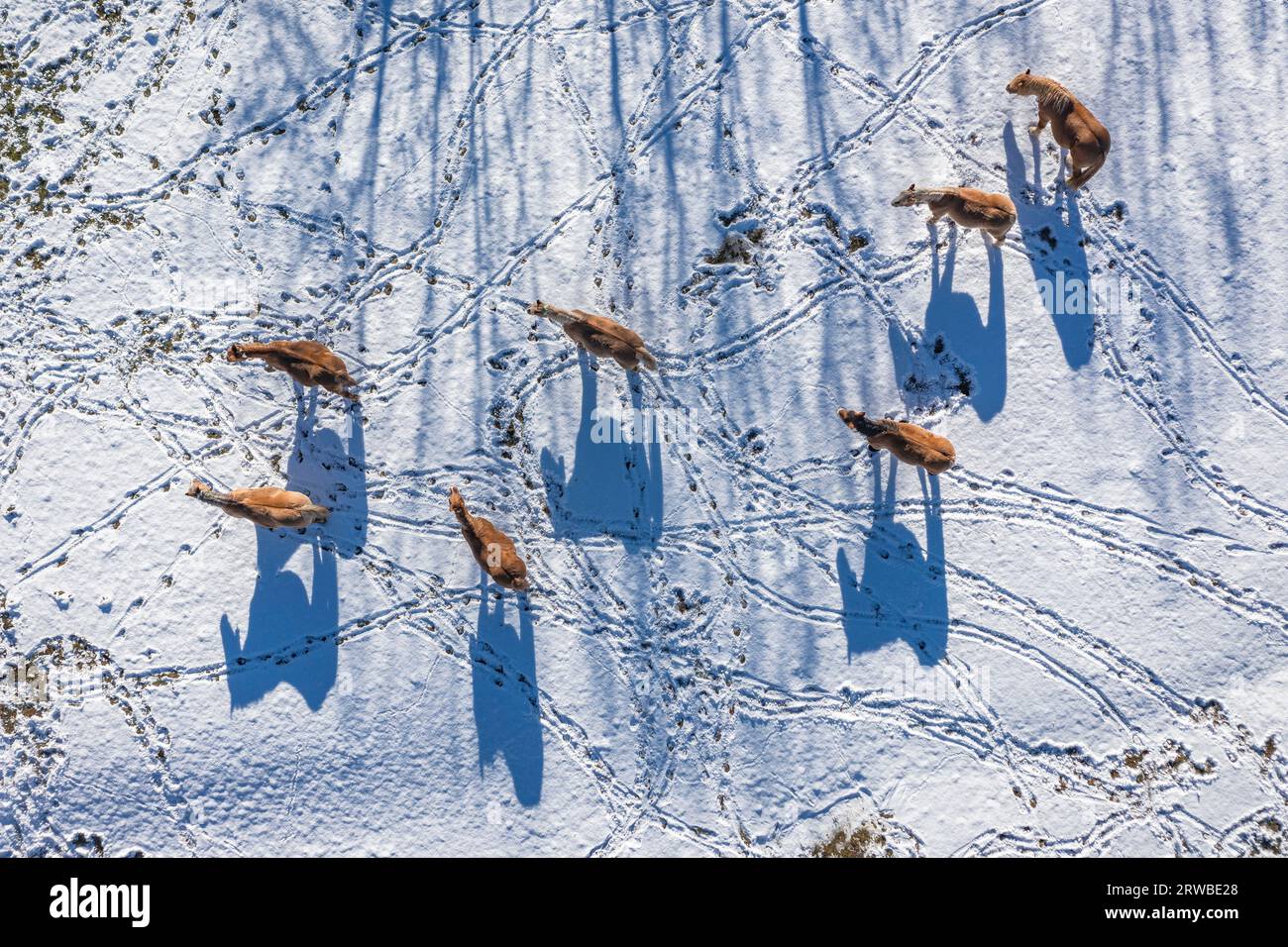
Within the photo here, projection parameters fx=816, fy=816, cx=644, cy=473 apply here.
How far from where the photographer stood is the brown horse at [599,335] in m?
9.01

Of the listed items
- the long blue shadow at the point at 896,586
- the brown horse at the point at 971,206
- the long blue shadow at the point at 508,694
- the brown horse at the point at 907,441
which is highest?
the brown horse at the point at 971,206

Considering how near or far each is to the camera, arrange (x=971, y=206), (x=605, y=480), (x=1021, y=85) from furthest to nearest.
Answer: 1. (x=605, y=480)
2. (x=1021, y=85)
3. (x=971, y=206)

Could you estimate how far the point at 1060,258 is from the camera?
31.8 ft

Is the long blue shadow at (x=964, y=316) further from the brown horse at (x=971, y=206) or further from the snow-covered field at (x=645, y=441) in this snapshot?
the brown horse at (x=971, y=206)

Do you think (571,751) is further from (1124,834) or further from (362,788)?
(1124,834)

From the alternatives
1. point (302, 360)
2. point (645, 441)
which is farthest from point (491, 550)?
point (302, 360)

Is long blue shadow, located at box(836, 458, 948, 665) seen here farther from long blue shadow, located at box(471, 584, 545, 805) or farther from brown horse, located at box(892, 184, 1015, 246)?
long blue shadow, located at box(471, 584, 545, 805)

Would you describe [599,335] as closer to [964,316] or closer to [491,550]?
[491,550]

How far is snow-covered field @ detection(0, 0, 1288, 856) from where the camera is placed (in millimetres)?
9375

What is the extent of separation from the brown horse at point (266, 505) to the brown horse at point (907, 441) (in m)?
6.15

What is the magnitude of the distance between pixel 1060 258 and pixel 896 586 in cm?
437

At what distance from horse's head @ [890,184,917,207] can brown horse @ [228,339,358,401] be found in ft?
21.6

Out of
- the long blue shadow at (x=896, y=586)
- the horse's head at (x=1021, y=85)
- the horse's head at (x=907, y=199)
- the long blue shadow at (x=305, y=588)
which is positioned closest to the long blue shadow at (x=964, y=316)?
the horse's head at (x=907, y=199)
